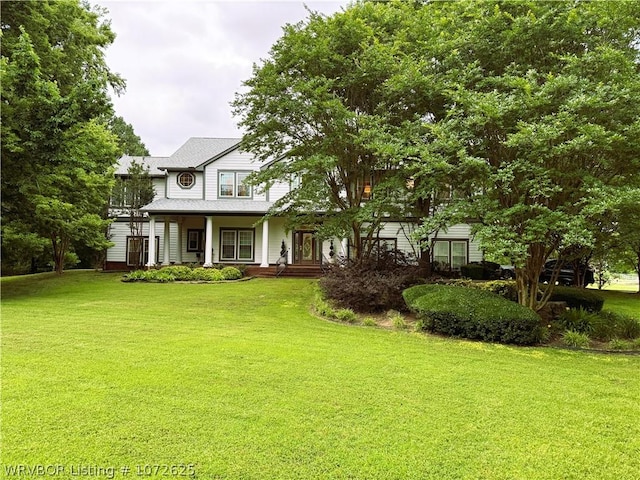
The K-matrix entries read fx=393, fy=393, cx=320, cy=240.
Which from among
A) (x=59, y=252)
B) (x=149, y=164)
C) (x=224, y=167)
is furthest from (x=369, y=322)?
(x=149, y=164)

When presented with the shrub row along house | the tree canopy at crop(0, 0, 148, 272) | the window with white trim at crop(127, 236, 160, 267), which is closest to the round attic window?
the shrub row along house

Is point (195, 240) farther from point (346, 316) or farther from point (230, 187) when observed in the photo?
point (346, 316)

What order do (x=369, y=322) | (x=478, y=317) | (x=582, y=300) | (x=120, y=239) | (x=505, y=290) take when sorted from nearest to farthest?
1. (x=478, y=317)
2. (x=369, y=322)
3. (x=582, y=300)
4. (x=505, y=290)
5. (x=120, y=239)

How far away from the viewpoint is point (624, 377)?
18.4 ft

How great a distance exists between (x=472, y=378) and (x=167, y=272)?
48.1 feet

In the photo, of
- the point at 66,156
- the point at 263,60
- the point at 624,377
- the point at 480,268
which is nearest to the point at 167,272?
the point at 66,156

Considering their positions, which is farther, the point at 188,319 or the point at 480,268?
the point at 480,268

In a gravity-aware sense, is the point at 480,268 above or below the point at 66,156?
below

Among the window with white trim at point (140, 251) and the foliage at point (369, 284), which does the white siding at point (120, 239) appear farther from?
the foliage at point (369, 284)

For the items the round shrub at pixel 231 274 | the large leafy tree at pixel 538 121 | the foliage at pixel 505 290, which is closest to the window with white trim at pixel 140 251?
the round shrub at pixel 231 274

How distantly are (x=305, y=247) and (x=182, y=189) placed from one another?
295 inches

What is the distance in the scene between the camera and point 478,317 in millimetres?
7918

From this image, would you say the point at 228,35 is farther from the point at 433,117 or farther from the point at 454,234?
the point at 454,234

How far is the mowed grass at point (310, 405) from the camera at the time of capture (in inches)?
119
